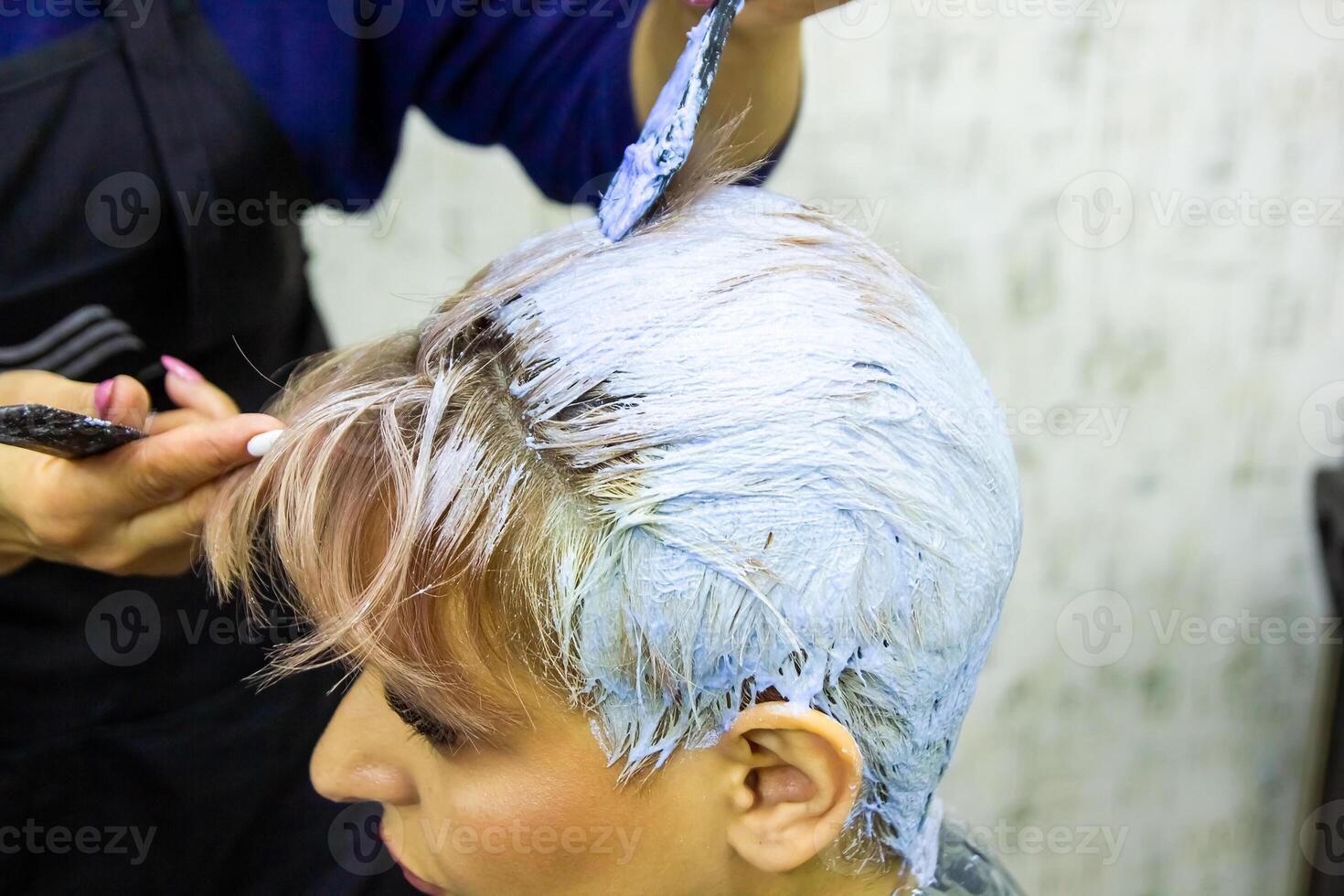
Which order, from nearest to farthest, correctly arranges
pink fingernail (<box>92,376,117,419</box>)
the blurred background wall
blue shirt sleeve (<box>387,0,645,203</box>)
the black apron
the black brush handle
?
the black brush handle
pink fingernail (<box>92,376,117,419</box>)
the black apron
blue shirt sleeve (<box>387,0,645,203</box>)
the blurred background wall

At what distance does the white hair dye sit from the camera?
0.57m

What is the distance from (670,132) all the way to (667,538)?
9.8 inches

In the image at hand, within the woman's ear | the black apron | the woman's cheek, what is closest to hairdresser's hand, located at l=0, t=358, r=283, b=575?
the black apron

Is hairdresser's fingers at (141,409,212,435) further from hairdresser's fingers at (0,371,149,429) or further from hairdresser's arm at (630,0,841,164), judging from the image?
hairdresser's arm at (630,0,841,164)

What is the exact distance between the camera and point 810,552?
0.57 m

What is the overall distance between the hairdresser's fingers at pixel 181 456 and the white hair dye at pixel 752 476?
163 millimetres

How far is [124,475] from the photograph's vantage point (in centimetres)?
67

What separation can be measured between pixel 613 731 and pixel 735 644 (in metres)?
0.11

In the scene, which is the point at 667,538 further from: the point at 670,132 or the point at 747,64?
the point at 747,64

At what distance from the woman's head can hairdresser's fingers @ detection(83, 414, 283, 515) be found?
25 millimetres

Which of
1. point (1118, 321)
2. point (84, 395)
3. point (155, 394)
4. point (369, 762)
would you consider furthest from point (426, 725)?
point (1118, 321)

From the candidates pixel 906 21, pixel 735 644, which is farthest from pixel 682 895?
pixel 906 21

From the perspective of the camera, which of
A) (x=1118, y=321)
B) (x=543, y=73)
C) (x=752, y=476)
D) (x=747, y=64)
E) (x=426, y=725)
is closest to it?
(x=752, y=476)

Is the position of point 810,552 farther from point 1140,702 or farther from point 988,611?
point 1140,702
